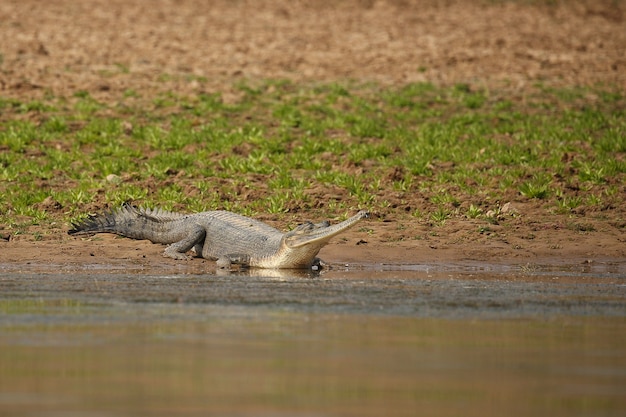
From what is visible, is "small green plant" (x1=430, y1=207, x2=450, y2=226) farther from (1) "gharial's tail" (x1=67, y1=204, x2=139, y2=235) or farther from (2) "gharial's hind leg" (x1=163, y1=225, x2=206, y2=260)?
(1) "gharial's tail" (x1=67, y1=204, x2=139, y2=235)

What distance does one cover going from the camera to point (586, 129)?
1900 cm

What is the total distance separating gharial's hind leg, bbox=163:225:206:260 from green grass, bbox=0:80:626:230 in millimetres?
1734

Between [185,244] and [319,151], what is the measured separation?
492cm

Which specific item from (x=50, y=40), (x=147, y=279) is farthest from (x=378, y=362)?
(x=50, y=40)

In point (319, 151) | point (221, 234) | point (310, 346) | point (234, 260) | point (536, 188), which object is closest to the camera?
point (310, 346)

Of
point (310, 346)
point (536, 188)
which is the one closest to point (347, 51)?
point (536, 188)

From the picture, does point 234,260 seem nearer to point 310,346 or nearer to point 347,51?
point 310,346

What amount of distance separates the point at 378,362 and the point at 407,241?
7.17 meters

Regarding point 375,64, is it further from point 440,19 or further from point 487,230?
point 487,230

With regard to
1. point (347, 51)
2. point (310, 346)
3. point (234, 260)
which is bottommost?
point (234, 260)

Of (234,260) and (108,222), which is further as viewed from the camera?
(108,222)

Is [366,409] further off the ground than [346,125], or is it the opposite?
[366,409]

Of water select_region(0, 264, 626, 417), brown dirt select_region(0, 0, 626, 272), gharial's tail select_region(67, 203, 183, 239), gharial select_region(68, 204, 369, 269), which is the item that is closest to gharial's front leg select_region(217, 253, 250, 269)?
gharial select_region(68, 204, 369, 269)

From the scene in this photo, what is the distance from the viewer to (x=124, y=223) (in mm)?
13734
